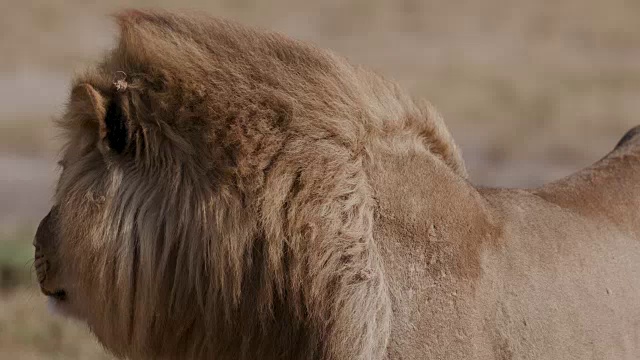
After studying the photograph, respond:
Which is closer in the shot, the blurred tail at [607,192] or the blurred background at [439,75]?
the blurred tail at [607,192]

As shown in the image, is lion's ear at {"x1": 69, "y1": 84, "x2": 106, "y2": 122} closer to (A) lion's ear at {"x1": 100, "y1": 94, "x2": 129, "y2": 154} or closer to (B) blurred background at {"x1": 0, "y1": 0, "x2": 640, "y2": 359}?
(A) lion's ear at {"x1": 100, "y1": 94, "x2": 129, "y2": 154}

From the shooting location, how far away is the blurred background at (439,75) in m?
12.3

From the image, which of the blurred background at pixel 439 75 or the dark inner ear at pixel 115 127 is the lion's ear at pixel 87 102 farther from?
the blurred background at pixel 439 75

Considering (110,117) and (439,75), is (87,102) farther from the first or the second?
(439,75)

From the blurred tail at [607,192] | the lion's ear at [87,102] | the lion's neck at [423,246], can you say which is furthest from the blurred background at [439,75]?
the lion's neck at [423,246]

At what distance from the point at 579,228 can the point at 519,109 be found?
52.3 ft

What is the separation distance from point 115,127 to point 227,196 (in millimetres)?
375

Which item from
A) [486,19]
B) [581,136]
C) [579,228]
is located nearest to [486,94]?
[581,136]

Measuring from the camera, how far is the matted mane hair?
285cm

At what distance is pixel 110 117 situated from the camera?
3.03 metres

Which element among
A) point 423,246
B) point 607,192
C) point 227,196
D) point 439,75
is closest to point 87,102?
point 227,196

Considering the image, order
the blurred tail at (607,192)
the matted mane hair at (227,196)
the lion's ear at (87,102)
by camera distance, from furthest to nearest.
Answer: the blurred tail at (607,192), the lion's ear at (87,102), the matted mane hair at (227,196)

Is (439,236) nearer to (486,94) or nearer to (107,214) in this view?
(107,214)

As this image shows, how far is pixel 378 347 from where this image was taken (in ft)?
9.26
